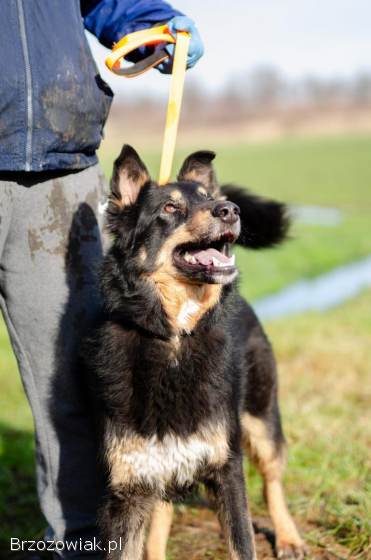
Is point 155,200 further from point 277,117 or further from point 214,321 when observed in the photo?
point 277,117

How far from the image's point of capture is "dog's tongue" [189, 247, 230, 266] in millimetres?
3477

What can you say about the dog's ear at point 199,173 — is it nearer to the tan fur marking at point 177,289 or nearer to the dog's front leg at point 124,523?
the tan fur marking at point 177,289

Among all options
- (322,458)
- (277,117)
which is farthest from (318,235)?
(277,117)

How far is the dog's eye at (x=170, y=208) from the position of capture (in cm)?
361

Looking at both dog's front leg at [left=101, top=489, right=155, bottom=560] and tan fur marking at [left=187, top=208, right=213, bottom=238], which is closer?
dog's front leg at [left=101, top=489, right=155, bottom=560]

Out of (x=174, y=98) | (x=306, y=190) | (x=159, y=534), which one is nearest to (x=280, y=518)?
(x=159, y=534)

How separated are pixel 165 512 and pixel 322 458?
1.70m

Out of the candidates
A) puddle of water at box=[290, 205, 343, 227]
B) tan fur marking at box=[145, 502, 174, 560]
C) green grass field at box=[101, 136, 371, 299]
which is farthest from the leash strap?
puddle of water at box=[290, 205, 343, 227]

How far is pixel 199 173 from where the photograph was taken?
3.96 meters

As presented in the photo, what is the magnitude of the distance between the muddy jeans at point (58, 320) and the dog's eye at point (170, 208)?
0.36 m

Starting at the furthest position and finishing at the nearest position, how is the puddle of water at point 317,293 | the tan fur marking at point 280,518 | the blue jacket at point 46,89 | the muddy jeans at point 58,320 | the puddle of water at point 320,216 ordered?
the puddle of water at point 320,216
the puddle of water at point 317,293
the tan fur marking at point 280,518
the muddy jeans at point 58,320
the blue jacket at point 46,89

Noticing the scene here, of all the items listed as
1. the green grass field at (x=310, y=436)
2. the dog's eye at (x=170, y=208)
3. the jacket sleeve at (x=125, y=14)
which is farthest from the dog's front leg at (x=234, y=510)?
the jacket sleeve at (x=125, y=14)

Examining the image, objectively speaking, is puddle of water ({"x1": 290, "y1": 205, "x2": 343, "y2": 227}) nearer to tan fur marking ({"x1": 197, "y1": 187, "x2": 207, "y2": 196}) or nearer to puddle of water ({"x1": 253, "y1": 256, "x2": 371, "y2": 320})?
puddle of water ({"x1": 253, "y1": 256, "x2": 371, "y2": 320})

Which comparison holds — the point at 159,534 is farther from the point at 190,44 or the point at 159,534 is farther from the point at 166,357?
the point at 190,44
